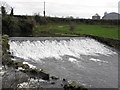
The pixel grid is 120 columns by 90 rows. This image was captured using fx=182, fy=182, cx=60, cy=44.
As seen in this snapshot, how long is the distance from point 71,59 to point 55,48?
3.43m

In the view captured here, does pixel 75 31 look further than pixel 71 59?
Yes

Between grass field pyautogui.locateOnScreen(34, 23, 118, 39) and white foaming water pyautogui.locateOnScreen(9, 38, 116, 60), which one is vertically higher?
grass field pyautogui.locateOnScreen(34, 23, 118, 39)

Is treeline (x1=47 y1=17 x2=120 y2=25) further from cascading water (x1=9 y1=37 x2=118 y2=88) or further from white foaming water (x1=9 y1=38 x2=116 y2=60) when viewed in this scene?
cascading water (x1=9 y1=37 x2=118 y2=88)

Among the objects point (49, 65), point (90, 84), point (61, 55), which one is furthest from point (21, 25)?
point (90, 84)

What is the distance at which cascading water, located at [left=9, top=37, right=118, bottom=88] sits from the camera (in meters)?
12.6

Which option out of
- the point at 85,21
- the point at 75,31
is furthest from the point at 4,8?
the point at 85,21

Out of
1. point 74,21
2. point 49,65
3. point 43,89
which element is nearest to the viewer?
point 43,89

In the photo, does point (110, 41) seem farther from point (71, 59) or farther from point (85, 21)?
point (85, 21)

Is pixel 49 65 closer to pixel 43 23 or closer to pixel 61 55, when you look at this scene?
pixel 61 55

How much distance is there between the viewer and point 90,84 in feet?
37.0

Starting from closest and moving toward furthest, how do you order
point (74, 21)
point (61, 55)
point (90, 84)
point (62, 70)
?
point (90, 84), point (62, 70), point (61, 55), point (74, 21)

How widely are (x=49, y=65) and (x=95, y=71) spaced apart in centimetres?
368

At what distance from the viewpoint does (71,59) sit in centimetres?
1756

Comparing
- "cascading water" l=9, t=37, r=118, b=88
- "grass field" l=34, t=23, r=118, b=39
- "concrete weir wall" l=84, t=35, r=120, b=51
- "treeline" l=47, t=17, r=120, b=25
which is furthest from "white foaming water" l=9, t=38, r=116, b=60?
"treeline" l=47, t=17, r=120, b=25
